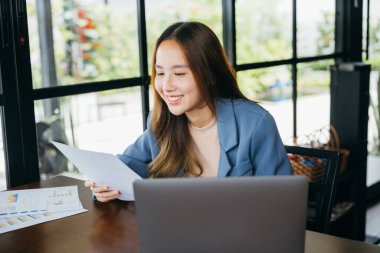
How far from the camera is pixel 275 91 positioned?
3307 millimetres

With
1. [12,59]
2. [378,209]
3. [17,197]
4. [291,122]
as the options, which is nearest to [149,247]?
[17,197]

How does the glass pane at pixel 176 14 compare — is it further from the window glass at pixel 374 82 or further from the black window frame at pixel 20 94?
the window glass at pixel 374 82

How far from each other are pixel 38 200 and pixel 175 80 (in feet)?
1.88

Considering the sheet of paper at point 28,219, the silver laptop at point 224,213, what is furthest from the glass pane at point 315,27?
the silver laptop at point 224,213

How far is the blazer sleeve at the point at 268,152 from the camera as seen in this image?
65.6 inches

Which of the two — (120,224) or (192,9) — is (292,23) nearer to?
(192,9)

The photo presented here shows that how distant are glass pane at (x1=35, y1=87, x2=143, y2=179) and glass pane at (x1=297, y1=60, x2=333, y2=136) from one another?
140cm

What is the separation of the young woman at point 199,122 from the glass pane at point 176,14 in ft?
2.30

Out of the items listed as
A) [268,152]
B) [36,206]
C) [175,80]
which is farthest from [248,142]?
[36,206]

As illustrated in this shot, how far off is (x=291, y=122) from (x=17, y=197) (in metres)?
2.10

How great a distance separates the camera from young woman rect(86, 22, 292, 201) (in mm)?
1701

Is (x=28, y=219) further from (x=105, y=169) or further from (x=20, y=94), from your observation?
(x=20, y=94)

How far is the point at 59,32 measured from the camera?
6.88 ft

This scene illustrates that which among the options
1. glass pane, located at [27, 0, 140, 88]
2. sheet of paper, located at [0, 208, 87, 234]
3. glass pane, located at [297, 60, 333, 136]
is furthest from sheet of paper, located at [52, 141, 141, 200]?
glass pane, located at [297, 60, 333, 136]
